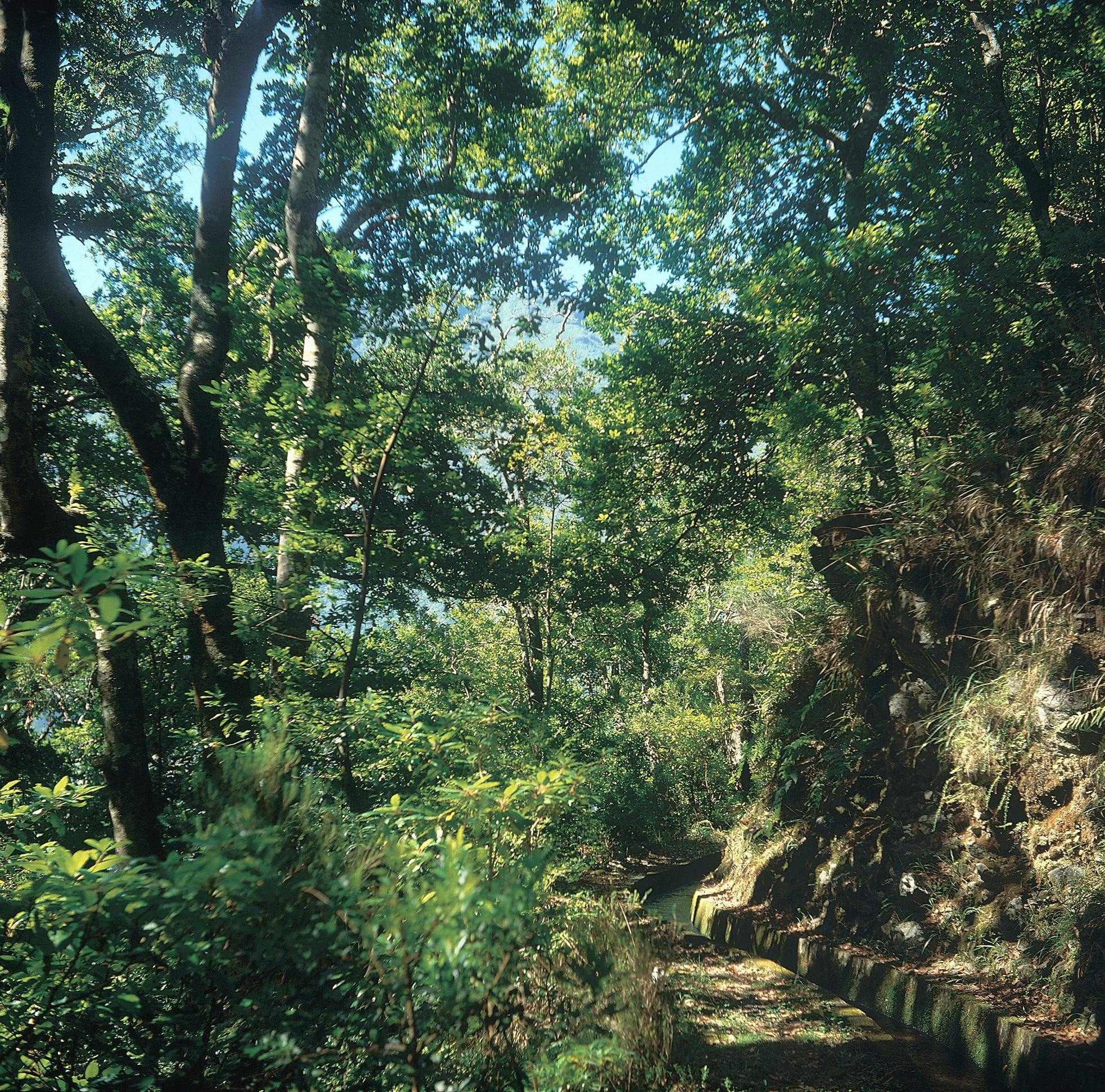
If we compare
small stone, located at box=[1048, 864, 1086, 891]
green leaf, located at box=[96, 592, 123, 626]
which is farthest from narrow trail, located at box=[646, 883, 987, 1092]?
green leaf, located at box=[96, 592, 123, 626]

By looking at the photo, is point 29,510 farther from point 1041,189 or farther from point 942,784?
point 1041,189

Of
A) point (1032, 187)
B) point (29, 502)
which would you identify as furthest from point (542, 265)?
point (29, 502)

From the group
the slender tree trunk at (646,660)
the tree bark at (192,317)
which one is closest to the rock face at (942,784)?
the slender tree trunk at (646,660)

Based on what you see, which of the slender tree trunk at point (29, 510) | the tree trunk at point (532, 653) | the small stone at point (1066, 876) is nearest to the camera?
the slender tree trunk at point (29, 510)

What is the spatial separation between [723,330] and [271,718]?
9.35 meters

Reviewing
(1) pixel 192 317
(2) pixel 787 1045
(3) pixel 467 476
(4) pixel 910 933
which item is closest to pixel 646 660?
(3) pixel 467 476

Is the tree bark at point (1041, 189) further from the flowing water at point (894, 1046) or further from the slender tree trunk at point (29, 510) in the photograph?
the slender tree trunk at point (29, 510)

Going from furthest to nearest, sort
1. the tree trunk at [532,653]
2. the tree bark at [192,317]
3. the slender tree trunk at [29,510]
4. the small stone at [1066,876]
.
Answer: the tree trunk at [532,653] < the small stone at [1066,876] < the tree bark at [192,317] < the slender tree trunk at [29,510]

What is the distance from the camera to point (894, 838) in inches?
281

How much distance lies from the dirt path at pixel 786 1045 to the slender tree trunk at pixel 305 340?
442 centimetres

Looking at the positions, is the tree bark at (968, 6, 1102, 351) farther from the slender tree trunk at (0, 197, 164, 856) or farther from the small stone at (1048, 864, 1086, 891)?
the slender tree trunk at (0, 197, 164, 856)

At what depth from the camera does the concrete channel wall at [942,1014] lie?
178 inches

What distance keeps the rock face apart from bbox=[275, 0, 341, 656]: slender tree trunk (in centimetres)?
629

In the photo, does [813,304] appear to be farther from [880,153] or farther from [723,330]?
[880,153]
